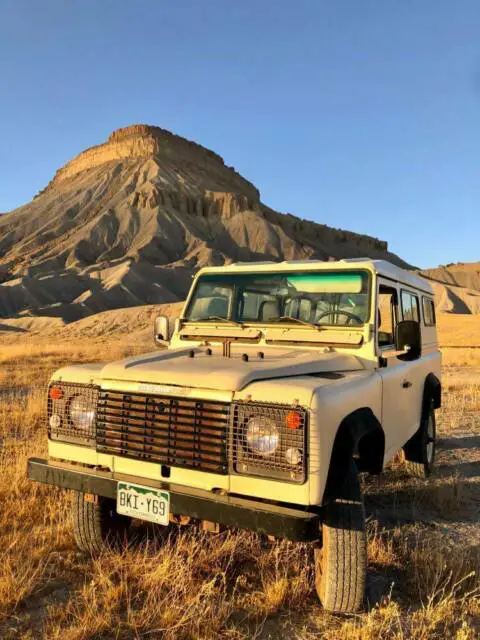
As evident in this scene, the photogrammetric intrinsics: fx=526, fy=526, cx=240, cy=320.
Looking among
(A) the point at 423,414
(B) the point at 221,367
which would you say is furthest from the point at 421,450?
(B) the point at 221,367

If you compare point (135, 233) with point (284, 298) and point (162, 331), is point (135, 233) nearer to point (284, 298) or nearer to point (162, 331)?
point (162, 331)

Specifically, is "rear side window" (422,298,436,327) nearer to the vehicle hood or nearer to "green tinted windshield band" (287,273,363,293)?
"green tinted windshield band" (287,273,363,293)

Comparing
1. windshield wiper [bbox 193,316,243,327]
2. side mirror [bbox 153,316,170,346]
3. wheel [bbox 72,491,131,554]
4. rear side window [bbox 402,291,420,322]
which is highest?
rear side window [bbox 402,291,420,322]

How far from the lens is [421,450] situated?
5824mm

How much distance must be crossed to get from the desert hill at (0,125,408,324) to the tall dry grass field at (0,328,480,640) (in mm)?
48960

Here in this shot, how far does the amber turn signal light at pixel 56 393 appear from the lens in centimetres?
369

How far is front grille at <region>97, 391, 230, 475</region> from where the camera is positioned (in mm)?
3018

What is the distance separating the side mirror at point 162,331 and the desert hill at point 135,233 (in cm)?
4804

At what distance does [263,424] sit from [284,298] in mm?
1915

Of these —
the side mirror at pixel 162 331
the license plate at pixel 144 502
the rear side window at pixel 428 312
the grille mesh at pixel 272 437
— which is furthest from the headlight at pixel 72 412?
the rear side window at pixel 428 312

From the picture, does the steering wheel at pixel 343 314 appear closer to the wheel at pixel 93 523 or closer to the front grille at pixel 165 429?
the front grille at pixel 165 429

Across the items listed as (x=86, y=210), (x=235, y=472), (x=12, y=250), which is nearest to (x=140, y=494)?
(x=235, y=472)

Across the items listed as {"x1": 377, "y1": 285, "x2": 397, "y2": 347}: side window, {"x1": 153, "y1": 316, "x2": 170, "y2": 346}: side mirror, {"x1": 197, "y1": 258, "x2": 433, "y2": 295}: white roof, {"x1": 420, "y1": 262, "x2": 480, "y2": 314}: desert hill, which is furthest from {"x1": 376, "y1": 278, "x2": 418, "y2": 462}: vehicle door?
{"x1": 420, "y1": 262, "x2": 480, "y2": 314}: desert hill

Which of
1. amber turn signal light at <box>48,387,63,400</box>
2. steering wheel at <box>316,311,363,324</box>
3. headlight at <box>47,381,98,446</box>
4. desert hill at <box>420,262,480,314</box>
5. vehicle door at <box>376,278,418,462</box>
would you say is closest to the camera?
headlight at <box>47,381,98,446</box>
